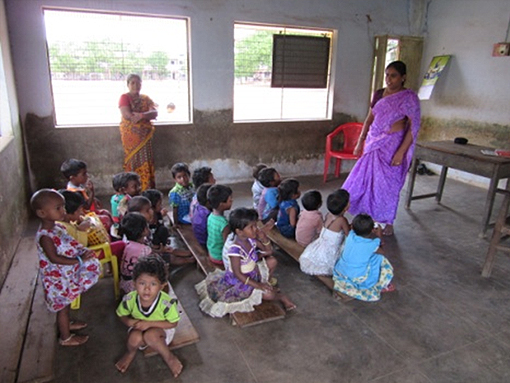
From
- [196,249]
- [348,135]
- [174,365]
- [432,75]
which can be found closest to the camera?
[174,365]

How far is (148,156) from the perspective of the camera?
4867 millimetres

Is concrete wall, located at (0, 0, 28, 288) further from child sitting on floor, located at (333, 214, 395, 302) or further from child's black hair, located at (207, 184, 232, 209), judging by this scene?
child sitting on floor, located at (333, 214, 395, 302)

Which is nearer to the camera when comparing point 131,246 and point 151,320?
point 151,320

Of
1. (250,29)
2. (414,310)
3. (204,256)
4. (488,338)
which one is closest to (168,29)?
(250,29)

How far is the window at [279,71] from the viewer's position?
579cm

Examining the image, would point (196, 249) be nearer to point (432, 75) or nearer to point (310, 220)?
point (310, 220)

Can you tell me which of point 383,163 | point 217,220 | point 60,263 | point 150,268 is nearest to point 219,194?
point 217,220

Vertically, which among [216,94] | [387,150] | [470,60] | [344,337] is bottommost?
[344,337]

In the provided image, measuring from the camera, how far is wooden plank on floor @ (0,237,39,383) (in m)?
2.17

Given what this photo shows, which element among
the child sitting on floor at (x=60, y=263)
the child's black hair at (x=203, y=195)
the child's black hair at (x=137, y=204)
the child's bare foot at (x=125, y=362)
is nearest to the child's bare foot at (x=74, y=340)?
the child sitting on floor at (x=60, y=263)

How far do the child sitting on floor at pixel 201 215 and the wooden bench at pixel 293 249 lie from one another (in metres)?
0.68

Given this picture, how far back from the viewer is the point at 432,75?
668cm

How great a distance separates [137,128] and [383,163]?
293 cm

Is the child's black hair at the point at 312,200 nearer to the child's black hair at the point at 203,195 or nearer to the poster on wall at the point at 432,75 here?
the child's black hair at the point at 203,195
